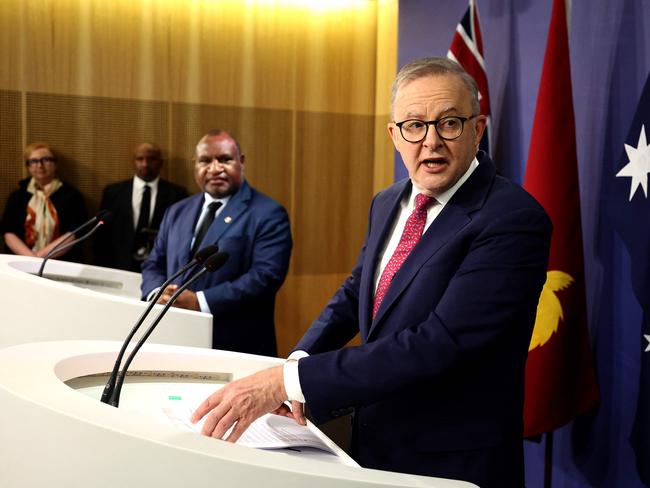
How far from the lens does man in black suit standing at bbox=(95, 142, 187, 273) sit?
5.47 meters

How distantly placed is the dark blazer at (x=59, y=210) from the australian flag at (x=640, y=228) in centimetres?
375

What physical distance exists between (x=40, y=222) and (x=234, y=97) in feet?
5.80

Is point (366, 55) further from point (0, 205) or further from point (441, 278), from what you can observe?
point (441, 278)

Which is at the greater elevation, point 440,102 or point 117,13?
point 117,13

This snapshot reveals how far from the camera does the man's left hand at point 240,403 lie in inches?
57.1

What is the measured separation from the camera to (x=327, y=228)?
6.46 metres

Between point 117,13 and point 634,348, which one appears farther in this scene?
point 117,13

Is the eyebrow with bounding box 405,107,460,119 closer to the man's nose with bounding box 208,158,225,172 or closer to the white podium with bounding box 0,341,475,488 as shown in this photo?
the white podium with bounding box 0,341,475,488

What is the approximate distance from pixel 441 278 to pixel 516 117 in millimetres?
2393

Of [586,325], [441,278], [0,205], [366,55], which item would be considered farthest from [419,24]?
[441,278]

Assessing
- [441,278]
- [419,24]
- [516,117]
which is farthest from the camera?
[419,24]

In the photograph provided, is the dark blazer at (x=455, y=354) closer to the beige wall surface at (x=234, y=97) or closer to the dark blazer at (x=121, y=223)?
the dark blazer at (x=121, y=223)

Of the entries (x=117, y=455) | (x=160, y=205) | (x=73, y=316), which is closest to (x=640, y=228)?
(x=73, y=316)

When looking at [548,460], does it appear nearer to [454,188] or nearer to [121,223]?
[454,188]
